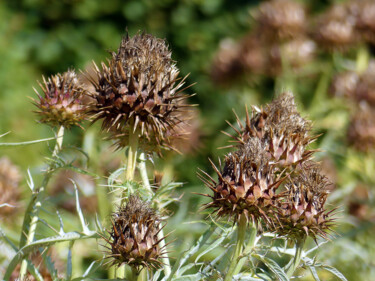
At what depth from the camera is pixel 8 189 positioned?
183 centimetres

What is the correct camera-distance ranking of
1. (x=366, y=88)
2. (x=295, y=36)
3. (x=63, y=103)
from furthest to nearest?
(x=295, y=36), (x=366, y=88), (x=63, y=103)

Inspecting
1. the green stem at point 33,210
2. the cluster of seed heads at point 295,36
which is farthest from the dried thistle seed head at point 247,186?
the cluster of seed heads at point 295,36

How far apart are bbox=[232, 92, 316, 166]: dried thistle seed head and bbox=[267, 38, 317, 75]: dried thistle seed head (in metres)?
1.75

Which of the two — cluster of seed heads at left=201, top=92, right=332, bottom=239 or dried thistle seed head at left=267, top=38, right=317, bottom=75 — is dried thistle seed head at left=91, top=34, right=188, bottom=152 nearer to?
cluster of seed heads at left=201, top=92, right=332, bottom=239

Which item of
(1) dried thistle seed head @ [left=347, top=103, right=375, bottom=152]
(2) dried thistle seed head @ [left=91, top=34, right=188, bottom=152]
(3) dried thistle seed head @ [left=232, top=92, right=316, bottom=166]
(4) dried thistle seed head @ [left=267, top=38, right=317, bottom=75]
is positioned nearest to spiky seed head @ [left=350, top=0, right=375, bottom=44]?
(4) dried thistle seed head @ [left=267, top=38, right=317, bottom=75]

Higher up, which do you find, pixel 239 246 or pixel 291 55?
pixel 291 55

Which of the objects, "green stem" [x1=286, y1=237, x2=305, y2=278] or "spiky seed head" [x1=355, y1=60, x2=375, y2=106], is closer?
"green stem" [x1=286, y1=237, x2=305, y2=278]

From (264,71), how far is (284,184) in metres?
A: 2.05

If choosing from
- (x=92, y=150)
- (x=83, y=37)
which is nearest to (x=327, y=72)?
(x=92, y=150)

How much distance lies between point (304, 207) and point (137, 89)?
46 cm

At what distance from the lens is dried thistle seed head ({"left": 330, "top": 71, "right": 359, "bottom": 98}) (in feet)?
9.45

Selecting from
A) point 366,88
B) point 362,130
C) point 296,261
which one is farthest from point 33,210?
point 366,88

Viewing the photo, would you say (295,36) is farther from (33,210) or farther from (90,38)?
(90,38)

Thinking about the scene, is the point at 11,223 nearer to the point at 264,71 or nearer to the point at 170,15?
the point at 264,71
